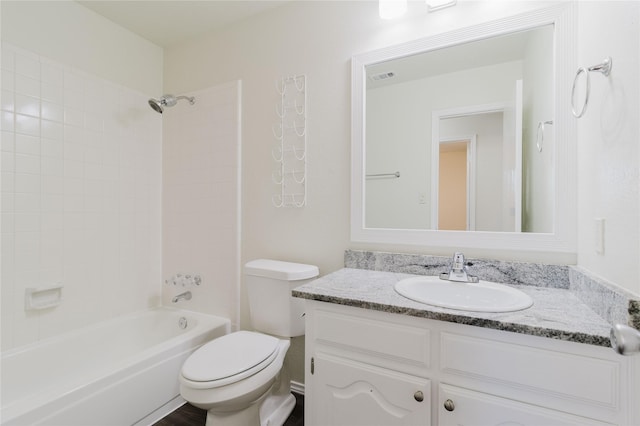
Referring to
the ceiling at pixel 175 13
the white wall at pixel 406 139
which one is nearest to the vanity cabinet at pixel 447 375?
the white wall at pixel 406 139

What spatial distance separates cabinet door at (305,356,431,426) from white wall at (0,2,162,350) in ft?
5.38

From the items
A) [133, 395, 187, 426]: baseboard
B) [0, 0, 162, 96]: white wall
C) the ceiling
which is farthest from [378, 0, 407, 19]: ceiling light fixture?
[133, 395, 187, 426]: baseboard

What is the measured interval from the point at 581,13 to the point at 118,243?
2794 millimetres

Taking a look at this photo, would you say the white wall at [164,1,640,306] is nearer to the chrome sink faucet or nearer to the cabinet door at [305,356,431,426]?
the chrome sink faucet

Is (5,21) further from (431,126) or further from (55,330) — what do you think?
(431,126)

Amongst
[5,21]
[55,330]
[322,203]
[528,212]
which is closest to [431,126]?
[528,212]

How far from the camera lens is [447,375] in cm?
94

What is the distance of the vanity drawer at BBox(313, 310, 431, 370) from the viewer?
971mm

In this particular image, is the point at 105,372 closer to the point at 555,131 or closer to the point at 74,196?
the point at 74,196

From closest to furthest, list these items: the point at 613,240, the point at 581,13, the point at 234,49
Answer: the point at 613,240 → the point at 581,13 → the point at 234,49

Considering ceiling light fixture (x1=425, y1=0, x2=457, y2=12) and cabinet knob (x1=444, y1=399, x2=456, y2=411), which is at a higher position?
ceiling light fixture (x1=425, y1=0, x2=457, y2=12)

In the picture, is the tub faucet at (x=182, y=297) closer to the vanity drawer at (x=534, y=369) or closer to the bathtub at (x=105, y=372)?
the bathtub at (x=105, y=372)

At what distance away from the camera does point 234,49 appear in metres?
2.04

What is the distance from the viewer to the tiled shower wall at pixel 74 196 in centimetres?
159
